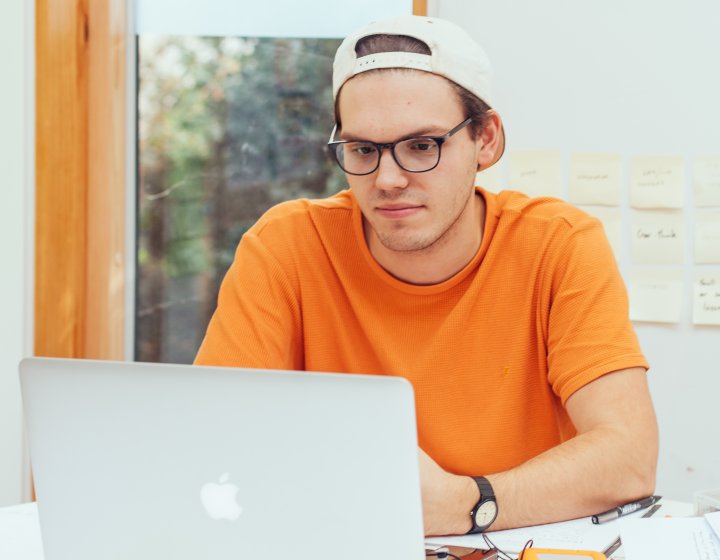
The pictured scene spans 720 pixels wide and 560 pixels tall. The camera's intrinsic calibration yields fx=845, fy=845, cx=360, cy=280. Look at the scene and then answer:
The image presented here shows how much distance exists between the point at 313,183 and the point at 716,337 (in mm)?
1133

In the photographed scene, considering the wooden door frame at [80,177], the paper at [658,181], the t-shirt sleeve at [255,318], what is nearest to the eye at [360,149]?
the t-shirt sleeve at [255,318]

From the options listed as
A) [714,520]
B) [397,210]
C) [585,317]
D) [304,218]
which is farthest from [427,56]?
[714,520]

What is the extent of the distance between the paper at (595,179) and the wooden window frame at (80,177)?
1.26m

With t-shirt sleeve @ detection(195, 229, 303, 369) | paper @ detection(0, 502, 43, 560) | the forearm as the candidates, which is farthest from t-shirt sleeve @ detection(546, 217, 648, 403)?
paper @ detection(0, 502, 43, 560)

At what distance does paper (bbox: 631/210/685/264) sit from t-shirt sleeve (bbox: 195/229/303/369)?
98 centimetres

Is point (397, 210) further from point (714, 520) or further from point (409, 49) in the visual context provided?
point (714, 520)

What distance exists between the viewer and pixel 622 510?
45.3 inches

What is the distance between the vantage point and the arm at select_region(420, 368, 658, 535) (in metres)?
1.03

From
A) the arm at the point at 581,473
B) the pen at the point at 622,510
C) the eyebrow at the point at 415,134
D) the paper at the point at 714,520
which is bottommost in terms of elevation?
the pen at the point at 622,510

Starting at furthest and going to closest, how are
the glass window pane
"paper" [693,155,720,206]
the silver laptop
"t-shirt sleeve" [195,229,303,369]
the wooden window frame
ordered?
the glass window pane, the wooden window frame, "paper" [693,155,720,206], "t-shirt sleeve" [195,229,303,369], the silver laptop

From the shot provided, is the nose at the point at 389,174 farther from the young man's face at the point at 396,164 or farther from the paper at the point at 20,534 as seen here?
the paper at the point at 20,534

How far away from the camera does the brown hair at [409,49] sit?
1364 mm

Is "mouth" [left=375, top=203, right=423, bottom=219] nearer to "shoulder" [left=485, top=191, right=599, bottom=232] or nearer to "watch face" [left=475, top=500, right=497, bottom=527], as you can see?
"shoulder" [left=485, top=191, right=599, bottom=232]

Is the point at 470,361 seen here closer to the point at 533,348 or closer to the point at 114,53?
the point at 533,348
